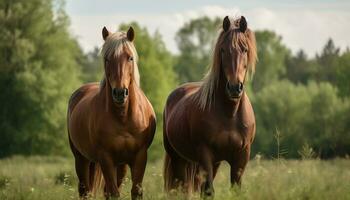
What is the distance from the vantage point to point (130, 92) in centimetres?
1087

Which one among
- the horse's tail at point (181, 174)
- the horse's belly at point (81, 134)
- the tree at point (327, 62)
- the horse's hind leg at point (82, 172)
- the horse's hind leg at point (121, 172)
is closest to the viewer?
the horse's belly at point (81, 134)

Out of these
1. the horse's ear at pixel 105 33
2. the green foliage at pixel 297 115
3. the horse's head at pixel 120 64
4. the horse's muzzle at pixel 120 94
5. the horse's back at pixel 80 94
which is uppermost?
the horse's ear at pixel 105 33

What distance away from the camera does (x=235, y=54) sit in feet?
33.6

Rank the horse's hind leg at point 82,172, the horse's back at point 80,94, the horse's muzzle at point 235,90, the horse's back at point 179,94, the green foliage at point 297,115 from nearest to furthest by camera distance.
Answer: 1. the horse's muzzle at point 235,90
2. the horse's back at point 179,94
3. the horse's hind leg at point 82,172
4. the horse's back at point 80,94
5. the green foliage at point 297,115

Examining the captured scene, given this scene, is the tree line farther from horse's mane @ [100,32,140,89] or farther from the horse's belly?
horse's mane @ [100,32,140,89]

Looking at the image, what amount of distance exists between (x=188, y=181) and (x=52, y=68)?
2685cm

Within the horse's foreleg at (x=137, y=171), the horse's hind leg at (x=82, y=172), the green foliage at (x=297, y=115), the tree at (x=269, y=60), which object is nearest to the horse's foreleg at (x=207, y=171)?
the horse's foreleg at (x=137, y=171)

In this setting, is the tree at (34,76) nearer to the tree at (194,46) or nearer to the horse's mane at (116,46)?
the horse's mane at (116,46)

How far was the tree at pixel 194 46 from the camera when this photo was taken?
2982 inches

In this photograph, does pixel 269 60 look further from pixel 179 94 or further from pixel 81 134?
pixel 81 134

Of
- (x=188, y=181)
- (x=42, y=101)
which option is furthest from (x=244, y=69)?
(x=42, y=101)

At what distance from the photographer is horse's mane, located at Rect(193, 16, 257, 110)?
1039cm

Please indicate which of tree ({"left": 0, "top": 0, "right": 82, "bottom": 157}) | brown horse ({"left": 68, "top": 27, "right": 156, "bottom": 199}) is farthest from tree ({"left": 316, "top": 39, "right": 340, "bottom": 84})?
brown horse ({"left": 68, "top": 27, "right": 156, "bottom": 199})

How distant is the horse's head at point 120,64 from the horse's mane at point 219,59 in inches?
39.6
